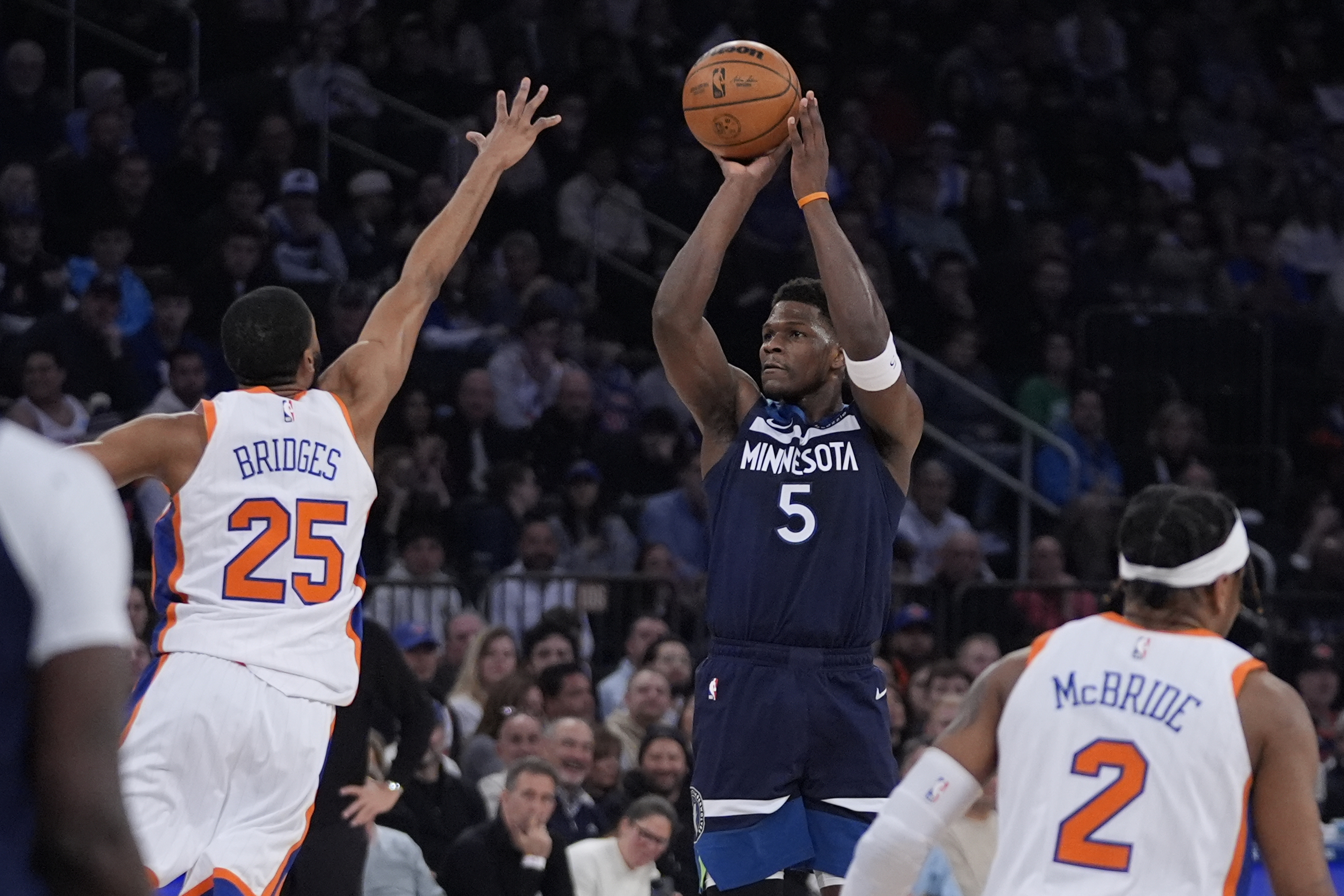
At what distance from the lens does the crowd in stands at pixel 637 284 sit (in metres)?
11.3

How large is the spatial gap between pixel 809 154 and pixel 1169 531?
2392 mm

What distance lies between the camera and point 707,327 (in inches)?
241

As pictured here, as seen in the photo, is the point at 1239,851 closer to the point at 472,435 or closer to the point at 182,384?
the point at 182,384

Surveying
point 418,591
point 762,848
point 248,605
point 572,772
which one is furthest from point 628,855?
point 248,605

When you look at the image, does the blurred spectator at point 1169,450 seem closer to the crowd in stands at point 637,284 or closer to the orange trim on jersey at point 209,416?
the crowd in stands at point 637,284

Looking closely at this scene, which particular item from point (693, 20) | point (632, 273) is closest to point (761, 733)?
point (632, 273)

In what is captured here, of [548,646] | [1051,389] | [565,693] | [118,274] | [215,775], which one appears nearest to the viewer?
[215,775]

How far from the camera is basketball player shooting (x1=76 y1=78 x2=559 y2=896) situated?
5543mm

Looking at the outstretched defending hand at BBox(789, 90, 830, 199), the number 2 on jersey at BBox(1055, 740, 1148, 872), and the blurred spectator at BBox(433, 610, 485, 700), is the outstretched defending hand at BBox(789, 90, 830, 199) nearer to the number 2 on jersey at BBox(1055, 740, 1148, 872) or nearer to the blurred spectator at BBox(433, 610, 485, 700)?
the number 2 on jersey at BBox(1055, 740, 1148, 872)

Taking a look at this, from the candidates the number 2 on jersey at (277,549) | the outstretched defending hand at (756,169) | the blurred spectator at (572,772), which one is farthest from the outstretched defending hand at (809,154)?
the blurred spectator at (572,772)

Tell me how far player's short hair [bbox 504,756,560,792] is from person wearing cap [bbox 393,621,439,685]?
146 centimetres

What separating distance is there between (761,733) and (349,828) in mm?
2242

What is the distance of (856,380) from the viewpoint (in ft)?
19.6

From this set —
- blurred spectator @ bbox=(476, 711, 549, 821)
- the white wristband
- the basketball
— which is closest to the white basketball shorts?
the white wristband
